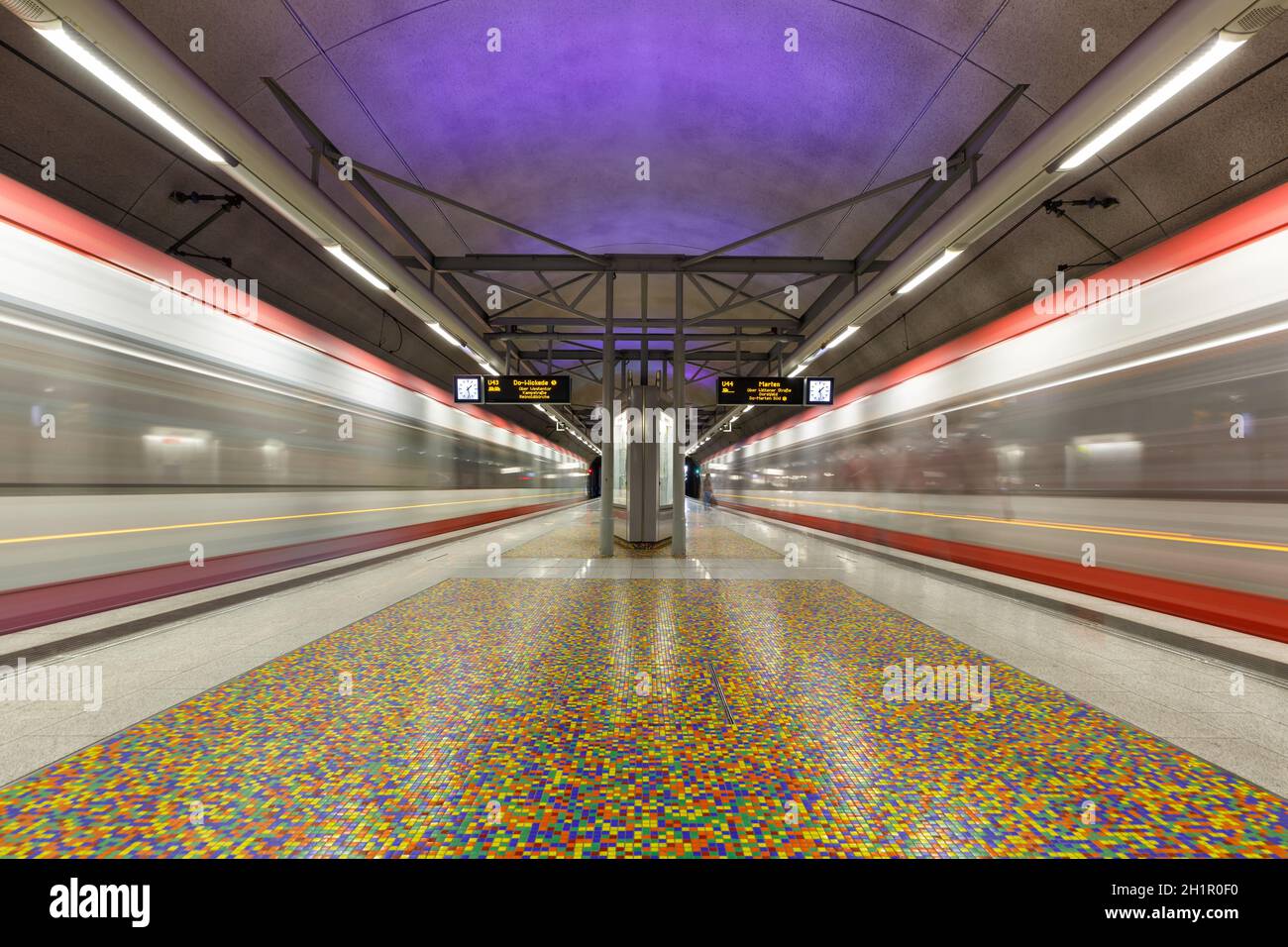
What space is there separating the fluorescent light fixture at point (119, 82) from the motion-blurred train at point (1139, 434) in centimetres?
921

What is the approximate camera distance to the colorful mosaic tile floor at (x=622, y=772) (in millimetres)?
2084

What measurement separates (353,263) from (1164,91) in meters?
8.41

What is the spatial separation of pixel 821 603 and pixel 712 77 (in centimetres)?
680

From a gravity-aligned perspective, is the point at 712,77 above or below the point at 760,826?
above

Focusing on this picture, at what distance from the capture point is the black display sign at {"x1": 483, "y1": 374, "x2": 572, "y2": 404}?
11734mm

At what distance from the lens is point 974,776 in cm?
258

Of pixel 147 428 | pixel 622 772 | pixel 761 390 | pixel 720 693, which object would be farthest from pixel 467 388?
pixel 622 772

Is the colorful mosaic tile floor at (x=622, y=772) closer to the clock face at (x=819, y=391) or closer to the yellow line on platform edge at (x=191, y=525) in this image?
the yellow line on platform edge at (x=191, y=525)

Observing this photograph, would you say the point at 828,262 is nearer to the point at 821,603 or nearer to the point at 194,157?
the point at 821,603

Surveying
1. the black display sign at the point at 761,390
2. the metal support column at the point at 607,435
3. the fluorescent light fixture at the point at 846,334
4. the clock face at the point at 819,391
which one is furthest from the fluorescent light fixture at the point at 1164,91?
the clock face at the point at 819,391

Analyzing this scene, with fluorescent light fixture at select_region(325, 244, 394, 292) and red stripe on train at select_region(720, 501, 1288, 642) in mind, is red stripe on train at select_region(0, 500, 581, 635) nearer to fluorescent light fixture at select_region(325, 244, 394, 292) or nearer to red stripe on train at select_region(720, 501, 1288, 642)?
fluorescent light fixture at select_region(325, 244, 394, 292)

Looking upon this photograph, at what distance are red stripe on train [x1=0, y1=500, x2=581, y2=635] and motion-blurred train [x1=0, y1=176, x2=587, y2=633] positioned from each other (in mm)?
18

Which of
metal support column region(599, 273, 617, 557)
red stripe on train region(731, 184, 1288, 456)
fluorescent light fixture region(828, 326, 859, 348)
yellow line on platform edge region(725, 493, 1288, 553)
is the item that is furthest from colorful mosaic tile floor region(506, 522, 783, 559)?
red stripe on train region(731, 184, 1288, 456)
